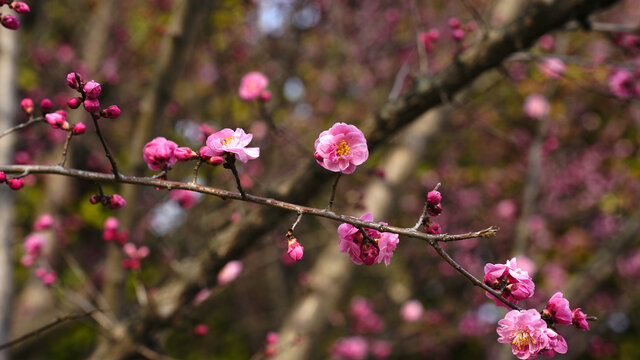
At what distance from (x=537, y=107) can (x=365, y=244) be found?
453 cm

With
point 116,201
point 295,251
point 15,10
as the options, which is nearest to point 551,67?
point 295,251

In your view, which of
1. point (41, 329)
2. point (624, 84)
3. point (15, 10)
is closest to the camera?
point (15, 10)

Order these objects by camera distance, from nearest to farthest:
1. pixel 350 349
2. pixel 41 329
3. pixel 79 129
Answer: pixel 79 129, pixel 41 329, pixel 350 349

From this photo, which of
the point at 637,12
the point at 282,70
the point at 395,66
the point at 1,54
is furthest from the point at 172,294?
the point at 637,12

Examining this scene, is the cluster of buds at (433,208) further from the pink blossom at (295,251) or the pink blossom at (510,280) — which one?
the pink blossom at (295,251)

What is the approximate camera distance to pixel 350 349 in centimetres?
452

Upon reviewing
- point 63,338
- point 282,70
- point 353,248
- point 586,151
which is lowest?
point 586,151

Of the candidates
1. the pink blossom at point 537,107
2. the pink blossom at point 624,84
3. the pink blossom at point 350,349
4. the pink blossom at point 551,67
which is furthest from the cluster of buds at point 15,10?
the pink blossom at point 537,107

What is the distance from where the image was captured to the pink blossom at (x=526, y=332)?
3.72ft

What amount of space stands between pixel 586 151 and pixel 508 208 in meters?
1.76

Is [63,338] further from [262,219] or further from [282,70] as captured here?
[262,219]

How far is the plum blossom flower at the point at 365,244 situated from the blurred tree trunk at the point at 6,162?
210cm

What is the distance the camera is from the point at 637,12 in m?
6.47

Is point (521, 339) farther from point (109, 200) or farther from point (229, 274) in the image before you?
point (229, 274)
